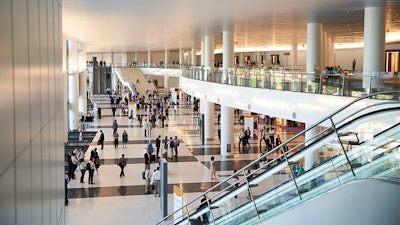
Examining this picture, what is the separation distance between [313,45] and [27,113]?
20.6 m

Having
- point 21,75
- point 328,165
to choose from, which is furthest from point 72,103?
point 21,75

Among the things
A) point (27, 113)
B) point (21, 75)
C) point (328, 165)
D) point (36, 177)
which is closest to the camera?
point (21, 75)

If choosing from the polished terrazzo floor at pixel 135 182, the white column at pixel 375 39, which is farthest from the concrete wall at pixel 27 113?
the white column at pixel 375 39

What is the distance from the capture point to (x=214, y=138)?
37.6m

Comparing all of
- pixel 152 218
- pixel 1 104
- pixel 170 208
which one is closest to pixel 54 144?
pixel 1 104

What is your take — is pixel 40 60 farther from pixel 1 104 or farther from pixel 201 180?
pixel 201 180

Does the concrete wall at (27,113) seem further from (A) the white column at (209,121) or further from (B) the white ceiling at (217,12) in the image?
(A) the white column at (209,121)

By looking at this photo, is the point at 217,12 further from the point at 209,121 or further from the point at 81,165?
the point at 209,121

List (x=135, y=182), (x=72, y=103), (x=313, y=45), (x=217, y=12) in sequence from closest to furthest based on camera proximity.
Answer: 1. (x=217, y=12)
2. (x=135, y=182)
3. (x=313, y=45)
4. (x=72, y=103)

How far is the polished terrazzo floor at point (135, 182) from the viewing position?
17.5m

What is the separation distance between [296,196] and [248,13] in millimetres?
13119

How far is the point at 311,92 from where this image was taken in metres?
18.3

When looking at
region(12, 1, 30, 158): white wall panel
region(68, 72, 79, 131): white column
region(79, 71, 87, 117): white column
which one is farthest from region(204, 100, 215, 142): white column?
region(12, 1, 30, 158): white wall panel

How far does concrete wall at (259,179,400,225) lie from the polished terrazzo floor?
336 inches
